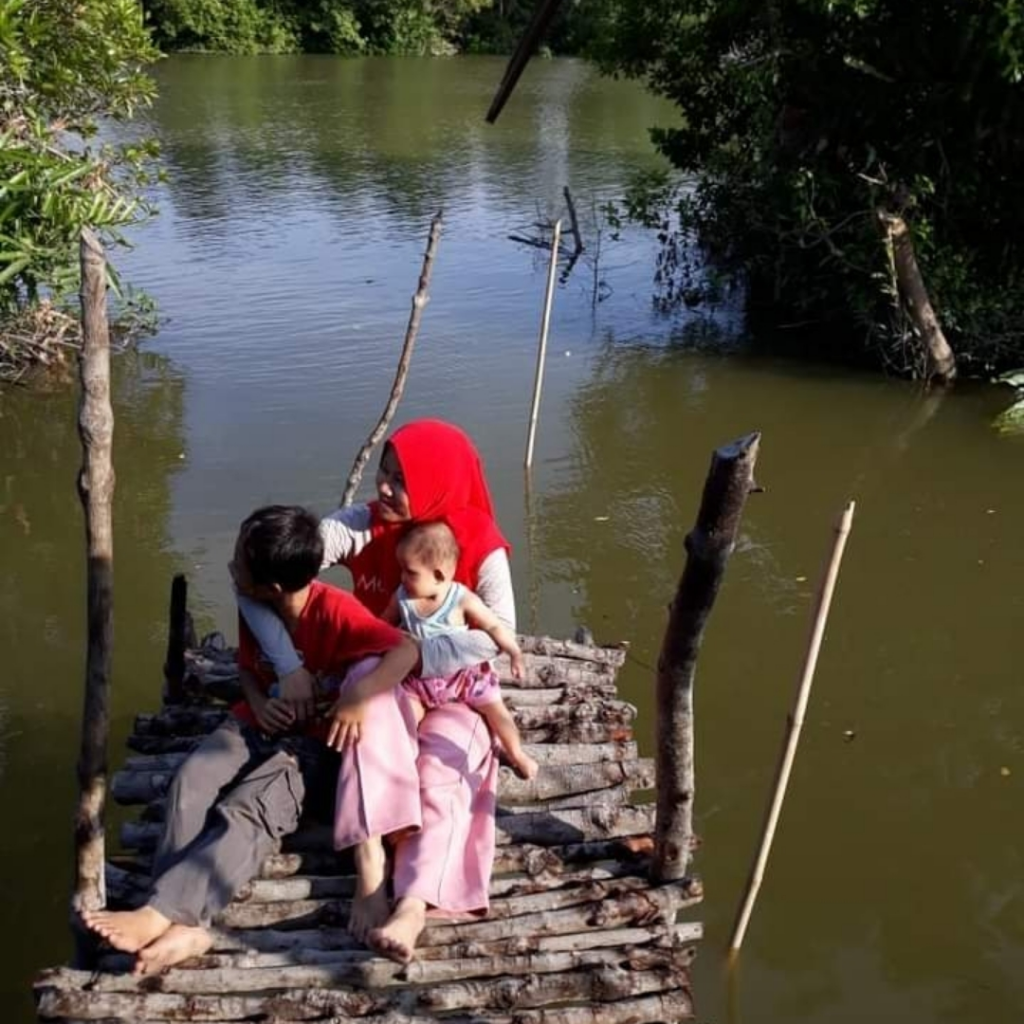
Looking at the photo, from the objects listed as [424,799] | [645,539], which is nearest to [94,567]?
[424,799]

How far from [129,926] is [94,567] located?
800 mm

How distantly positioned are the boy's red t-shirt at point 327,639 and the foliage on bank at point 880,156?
245 inches

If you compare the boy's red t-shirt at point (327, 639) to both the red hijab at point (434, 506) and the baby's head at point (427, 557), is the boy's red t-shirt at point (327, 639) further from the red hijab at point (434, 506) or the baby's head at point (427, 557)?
the red hijab at point (434, 506)

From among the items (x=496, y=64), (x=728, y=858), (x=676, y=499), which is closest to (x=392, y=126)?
(x=496, y=64)

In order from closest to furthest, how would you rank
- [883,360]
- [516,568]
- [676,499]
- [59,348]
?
[516,568] → [676,499] → [59,348] → [883,360]

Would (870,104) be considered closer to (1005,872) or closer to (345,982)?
(1005,872)

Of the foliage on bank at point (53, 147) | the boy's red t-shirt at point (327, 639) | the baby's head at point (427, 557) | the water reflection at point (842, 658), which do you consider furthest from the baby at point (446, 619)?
the foliage on bank at point (53, 147)

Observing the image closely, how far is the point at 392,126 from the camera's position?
2117 centimetres

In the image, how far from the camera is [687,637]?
2.77 metres

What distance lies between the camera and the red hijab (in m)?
3.21

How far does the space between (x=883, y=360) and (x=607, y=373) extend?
2091 mm

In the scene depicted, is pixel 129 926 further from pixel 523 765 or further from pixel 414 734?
pixel 523 765

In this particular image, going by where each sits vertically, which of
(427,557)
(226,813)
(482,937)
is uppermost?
(427,557)

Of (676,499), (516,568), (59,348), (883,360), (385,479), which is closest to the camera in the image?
(385,479)
